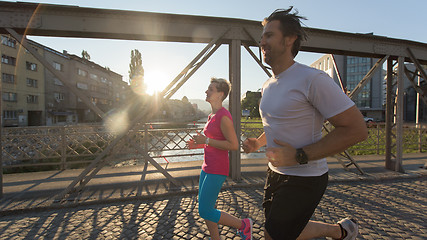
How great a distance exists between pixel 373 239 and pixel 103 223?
3835 millimetres

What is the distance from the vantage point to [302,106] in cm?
130

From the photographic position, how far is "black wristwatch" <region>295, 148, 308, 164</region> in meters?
1.23

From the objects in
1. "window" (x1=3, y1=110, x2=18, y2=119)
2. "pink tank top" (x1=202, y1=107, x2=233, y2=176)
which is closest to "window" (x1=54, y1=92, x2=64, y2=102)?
"window" (x1=3, y1=110, x2=18, y2=119)

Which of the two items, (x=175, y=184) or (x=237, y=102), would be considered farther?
(x=237, y=102)

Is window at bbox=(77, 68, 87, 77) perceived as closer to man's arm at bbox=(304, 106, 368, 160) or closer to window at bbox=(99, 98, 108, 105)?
window at bbox=(99, 98, 108, 105)

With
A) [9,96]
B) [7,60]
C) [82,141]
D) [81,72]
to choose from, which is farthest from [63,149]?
[81,72]

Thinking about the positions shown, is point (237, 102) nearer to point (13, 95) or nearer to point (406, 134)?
point (406, 134)

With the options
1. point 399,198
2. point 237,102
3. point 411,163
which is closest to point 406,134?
point 411,163

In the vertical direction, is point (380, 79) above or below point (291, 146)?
above

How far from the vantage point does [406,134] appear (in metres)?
9.28

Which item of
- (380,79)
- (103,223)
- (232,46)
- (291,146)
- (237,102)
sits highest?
Answer: (380,79)

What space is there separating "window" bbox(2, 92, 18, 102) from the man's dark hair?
40348 mm

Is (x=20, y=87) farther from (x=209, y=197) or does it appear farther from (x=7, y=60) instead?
(x=209, y=197)

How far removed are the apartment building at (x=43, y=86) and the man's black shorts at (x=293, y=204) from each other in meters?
26.3
